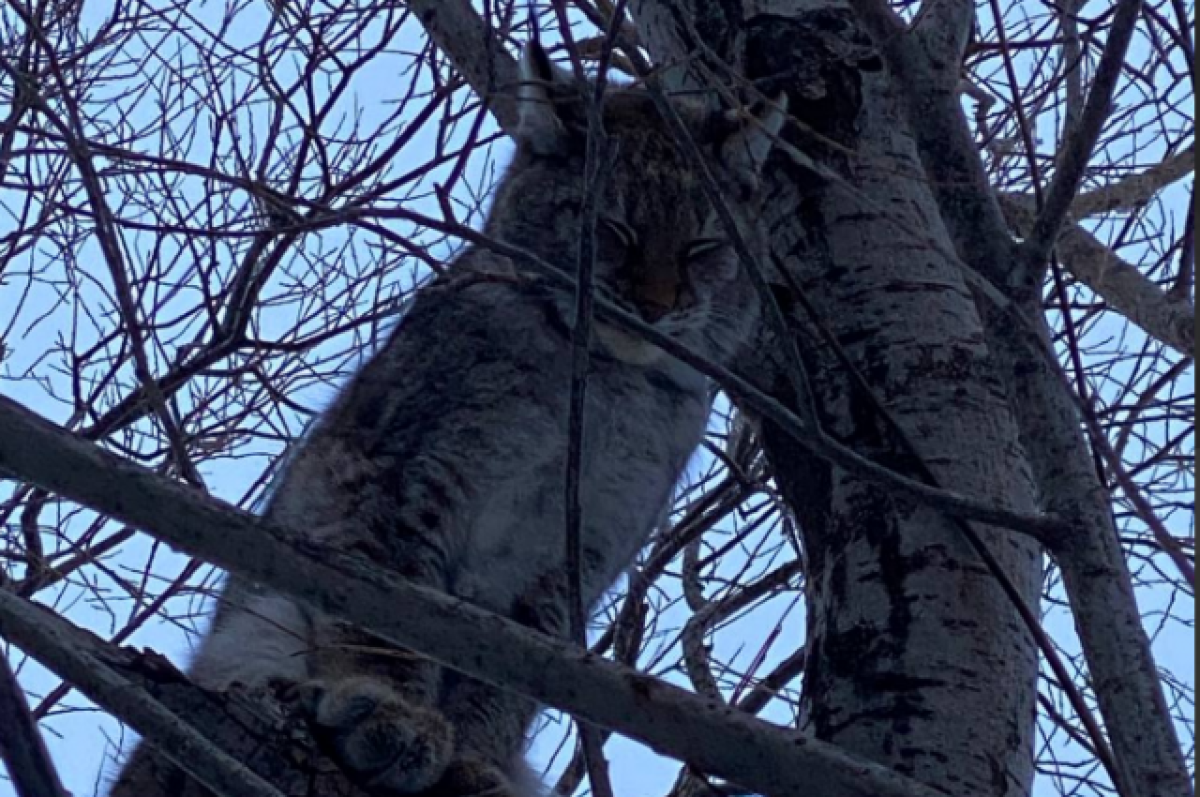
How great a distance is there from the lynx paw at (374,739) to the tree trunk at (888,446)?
0.77 m

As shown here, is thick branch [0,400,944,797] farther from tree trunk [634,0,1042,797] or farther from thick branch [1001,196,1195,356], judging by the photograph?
thick branch [1001,196,1195,356]

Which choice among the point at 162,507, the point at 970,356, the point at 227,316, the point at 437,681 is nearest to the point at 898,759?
the point at 970,356

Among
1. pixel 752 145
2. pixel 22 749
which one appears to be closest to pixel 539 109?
pixel 752 145

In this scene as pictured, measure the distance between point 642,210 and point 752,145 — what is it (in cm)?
44

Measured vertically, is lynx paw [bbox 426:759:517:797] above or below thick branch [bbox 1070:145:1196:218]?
below

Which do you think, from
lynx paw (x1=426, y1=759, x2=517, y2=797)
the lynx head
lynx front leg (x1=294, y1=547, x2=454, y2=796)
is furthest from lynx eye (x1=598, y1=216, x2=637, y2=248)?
lynx paw (x1=426, y1=759, x2=517, y2=797)

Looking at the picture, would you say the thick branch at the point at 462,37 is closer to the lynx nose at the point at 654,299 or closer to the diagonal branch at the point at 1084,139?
the lynx nose at the point at 654,299

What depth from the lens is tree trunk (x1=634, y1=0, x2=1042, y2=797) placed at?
103 inches

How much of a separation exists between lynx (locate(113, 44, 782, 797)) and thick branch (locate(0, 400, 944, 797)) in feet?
5.13

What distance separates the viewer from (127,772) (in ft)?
11.2

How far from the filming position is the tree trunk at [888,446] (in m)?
2.63

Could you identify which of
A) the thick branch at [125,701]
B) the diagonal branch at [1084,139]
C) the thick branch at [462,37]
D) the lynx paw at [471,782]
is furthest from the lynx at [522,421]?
the thick branch at [125,701]

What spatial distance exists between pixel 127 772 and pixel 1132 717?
200 centimetres

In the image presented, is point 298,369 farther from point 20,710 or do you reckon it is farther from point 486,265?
point 20,710
